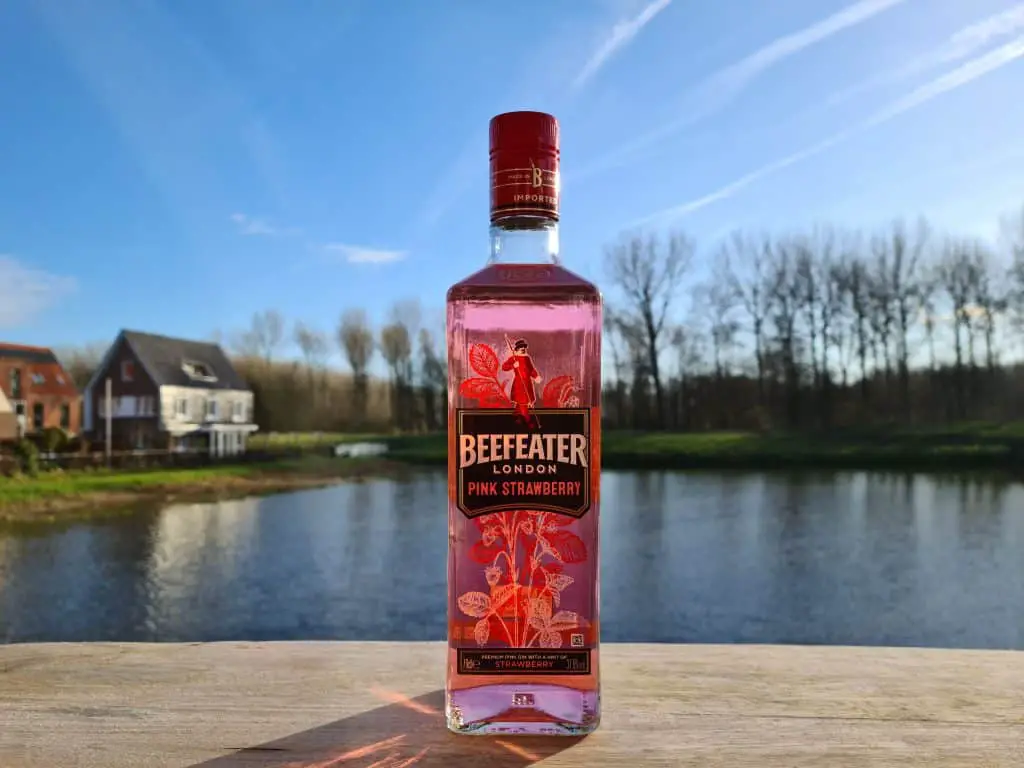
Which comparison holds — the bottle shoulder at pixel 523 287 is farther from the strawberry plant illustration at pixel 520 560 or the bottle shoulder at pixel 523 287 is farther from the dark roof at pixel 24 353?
the dark roof at pixel 24 353

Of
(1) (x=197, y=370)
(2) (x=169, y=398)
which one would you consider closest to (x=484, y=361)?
(2) (x=169, y=398)

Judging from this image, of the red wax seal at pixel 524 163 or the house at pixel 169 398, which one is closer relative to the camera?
the red wax seal at pixel 524 163

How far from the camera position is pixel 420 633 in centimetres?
819

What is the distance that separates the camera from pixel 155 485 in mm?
11477

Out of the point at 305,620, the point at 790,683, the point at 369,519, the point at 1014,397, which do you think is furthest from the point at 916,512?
the point at 790,683

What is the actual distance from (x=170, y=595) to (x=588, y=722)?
10243 mm

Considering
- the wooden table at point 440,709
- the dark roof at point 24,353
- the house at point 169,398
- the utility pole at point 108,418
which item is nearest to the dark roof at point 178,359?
the house at point 169,398

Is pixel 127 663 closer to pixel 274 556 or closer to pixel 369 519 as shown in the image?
pixel 274 556

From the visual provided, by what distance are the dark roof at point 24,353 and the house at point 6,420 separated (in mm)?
551

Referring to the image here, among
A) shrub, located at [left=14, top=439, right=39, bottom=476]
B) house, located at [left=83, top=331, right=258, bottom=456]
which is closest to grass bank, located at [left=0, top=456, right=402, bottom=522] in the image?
shrub, located at [left=14, top=439, right=39, bottom=476]

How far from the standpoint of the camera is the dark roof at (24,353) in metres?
9.94

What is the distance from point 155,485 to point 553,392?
478 inches

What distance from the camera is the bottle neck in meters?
0.60

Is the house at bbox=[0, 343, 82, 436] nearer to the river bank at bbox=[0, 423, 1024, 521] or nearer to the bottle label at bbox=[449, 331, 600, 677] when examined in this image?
the river bank at bbox=[0, 423, 1024, 521]
